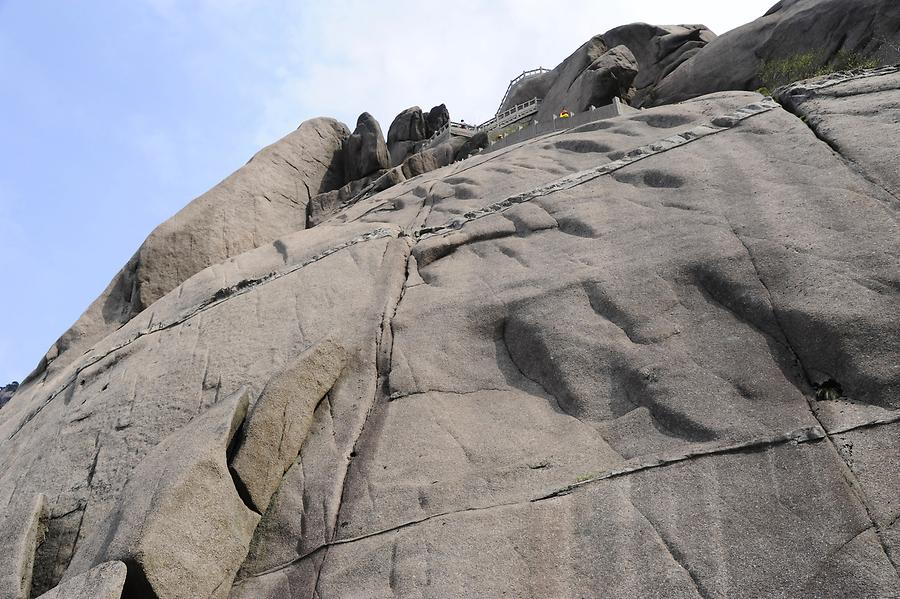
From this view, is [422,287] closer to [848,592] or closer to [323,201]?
[848,592]

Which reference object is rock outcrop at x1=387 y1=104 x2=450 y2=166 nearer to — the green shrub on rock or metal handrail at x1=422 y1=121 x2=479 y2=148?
metal handrail at x1=422 y1=121 x2=479 y2=148

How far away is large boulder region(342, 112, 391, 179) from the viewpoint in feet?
84.2

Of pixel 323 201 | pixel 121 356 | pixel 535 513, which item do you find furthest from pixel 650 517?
pixel 323 201

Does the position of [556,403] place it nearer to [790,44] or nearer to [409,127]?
[790,44]

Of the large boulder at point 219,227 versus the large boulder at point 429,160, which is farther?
the large boulder at point 429,160

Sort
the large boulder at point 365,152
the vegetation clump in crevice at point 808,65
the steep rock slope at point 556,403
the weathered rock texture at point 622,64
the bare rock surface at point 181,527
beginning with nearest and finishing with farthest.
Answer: the steep rock slope at point 556,403 < the bare rock surface at point 181,527 < the vegetation clump in crevice at point 808,65 < the large boulder at point 365,152 < the weathered rock texture at point 622,64

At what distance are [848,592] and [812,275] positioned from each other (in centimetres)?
317

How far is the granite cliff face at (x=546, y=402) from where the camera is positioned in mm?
5605

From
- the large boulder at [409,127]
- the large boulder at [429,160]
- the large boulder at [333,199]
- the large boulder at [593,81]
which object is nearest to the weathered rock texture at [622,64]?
the large boulder at [593,81]

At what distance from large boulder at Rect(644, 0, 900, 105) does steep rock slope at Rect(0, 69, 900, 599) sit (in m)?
15.5

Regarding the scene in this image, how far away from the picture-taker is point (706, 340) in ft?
23.4

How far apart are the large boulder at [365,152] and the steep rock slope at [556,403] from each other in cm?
1470

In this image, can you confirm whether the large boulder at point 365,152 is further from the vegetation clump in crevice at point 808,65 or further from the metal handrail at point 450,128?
the vegetation clump in crevice at point 808,65

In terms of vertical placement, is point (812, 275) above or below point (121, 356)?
below
